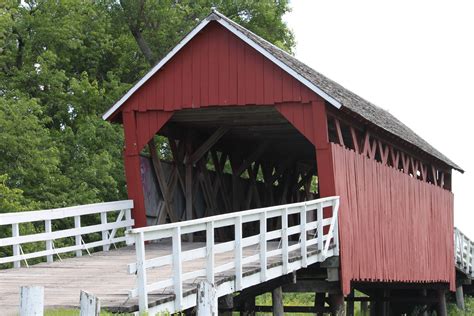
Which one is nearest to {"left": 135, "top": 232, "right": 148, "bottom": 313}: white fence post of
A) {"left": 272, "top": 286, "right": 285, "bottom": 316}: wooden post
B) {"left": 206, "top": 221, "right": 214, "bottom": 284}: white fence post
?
{"left": 206, "top": 221, "right": 214, "bottom": 284}: white fence post

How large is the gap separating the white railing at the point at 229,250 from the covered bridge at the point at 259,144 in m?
1.14

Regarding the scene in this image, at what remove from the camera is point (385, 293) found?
29047 mm

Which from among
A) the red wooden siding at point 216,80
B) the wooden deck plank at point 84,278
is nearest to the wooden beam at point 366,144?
the red wooden siding at point 216,80

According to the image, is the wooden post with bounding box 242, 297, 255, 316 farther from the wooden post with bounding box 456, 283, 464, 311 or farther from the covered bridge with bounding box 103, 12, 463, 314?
the wooden post with bounding box 456, 283, 464, 311

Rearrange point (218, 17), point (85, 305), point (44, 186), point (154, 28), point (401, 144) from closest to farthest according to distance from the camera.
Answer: point (85, 305) → point (218, 17) → point (401, 144) → point (44, 186) → point (154, 28)

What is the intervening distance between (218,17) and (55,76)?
46.9 feet

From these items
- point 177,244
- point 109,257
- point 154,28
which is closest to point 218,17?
point 109,257

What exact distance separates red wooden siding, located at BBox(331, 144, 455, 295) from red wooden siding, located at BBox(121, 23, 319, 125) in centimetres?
169

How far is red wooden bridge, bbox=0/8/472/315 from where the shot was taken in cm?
1764

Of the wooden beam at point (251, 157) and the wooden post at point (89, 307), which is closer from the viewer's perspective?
the wooden post at point (89, 307)

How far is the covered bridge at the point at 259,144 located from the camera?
752 inches

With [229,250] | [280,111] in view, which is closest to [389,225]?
[280,111]

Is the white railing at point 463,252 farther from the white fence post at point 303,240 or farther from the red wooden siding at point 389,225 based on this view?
the white fence post at point 303,240

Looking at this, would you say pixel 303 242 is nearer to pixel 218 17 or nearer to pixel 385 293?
pixel 218 17
